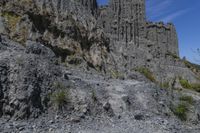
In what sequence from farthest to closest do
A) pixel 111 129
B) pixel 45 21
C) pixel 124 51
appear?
pixel 124 51 < pixel 45 21 < pixel 111 129

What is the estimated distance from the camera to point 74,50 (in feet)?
110

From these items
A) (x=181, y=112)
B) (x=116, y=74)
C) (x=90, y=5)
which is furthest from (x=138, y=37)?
(x=181, y=112)

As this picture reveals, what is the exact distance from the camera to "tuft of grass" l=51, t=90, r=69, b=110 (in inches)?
754

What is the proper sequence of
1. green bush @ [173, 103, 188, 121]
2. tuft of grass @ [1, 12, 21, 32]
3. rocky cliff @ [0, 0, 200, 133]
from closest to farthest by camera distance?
rocky cliff @ [0, 0, 200, 133]
tuft of grass @ [1, 12, 21, 32]
green bush @ [173, 103, 188, 121]

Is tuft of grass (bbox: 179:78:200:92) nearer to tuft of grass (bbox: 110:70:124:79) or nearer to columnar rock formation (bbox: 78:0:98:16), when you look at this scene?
columnar rock formation (bbox: 78:0:98:16)

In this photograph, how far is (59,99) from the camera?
1919 cm

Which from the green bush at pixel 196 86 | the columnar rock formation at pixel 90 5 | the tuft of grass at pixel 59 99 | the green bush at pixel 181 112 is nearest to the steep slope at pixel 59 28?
the columnar rock formation at pixel 90 5

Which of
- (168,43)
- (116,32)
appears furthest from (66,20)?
(168,43)

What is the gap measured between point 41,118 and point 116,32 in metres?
66.8

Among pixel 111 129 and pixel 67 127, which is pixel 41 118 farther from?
pixel 111 129

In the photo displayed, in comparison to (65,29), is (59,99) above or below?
below

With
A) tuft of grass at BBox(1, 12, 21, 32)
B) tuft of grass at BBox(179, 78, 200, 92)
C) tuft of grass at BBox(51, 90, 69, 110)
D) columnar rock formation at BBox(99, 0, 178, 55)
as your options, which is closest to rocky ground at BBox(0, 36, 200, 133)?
tuft of grass at BBox(51, 90, 69, 110)

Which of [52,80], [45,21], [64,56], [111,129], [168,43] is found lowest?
[111,129]

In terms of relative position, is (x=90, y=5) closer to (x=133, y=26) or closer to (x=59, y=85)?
(x=59, y=85)
